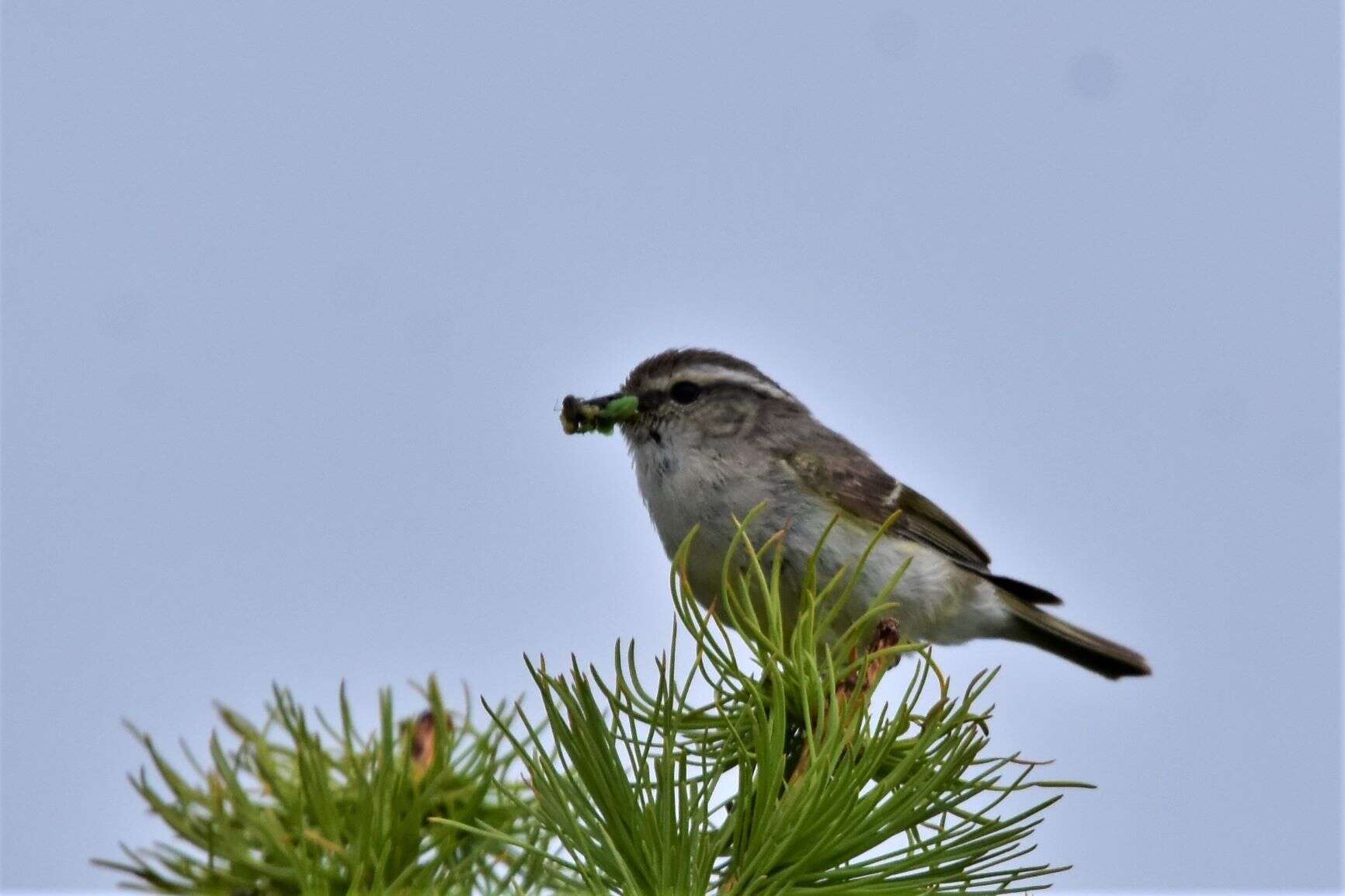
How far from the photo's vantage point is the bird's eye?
233 inches

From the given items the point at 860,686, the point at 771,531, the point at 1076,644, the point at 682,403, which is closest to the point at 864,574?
the point at 771,531

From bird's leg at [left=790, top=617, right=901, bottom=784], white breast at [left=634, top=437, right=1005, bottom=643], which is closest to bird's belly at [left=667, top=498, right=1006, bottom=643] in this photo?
white breast at [left=634, top=437, right=1005, bottom=643]

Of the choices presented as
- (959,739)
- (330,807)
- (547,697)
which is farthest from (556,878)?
(959,739)

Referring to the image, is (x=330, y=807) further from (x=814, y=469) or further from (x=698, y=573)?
(x=814, y=469)

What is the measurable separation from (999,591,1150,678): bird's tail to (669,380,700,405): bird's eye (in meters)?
1.91

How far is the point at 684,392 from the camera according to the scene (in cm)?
596

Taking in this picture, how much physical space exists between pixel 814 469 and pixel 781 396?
80 cm

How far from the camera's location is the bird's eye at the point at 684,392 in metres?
5.93

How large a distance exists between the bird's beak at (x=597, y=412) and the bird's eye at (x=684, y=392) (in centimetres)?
17

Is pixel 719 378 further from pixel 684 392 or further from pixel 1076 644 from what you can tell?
pixel 1076 644

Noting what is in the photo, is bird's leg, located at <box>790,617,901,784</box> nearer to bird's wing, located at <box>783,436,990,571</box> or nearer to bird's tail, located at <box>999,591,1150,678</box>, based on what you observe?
bird's wing, located at <box>783,436,990,571</box>

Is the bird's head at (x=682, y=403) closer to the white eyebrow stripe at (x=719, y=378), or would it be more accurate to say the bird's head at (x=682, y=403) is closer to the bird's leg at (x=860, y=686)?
the white eyebrow stripe at (x=719, y=378)

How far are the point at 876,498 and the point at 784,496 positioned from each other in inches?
20.4

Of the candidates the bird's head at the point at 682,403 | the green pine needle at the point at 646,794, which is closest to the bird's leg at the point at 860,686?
the green pine needle at the point at 646,794
